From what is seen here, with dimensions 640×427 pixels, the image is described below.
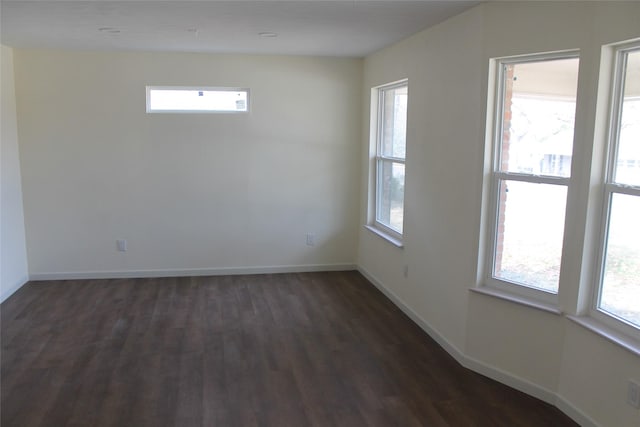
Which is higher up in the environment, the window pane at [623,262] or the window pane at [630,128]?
the window pane at [630,128]

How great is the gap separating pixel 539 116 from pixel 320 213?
3.20 metres

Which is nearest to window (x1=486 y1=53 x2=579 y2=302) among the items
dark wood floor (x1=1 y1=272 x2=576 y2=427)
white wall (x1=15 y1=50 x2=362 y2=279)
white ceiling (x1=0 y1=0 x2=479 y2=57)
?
white ceiling (x1=0 y1=0 x2=479 y2=57)

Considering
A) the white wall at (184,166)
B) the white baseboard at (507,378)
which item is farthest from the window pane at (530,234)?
the white wall at (184,166)

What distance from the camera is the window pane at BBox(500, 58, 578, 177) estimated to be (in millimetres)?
3008

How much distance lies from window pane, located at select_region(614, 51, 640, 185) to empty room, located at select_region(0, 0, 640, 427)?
0.01m

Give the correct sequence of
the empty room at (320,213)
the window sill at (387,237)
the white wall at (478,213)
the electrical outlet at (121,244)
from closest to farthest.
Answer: the white wall at (478,213), the empty room at (320,213), the window sill at (387,237), the electrical outlet at (121,244)

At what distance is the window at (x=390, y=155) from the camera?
5.00 m

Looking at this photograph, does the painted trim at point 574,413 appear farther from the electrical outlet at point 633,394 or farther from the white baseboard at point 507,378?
the electrical outlet at point 633,394

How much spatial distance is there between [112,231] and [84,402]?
9.33ft

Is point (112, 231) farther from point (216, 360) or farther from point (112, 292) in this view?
point (216, 360)

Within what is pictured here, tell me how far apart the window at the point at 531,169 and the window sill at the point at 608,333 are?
269mm

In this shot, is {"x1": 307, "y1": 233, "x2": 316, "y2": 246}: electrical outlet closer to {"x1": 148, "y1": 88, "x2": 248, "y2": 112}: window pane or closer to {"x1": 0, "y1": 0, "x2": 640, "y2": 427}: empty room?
{"x1": 0, "y1": 0, "x2": 640, "y2": 427}: empty room

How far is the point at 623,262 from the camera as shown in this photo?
106 inches

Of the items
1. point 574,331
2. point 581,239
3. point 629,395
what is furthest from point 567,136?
point 629,395
